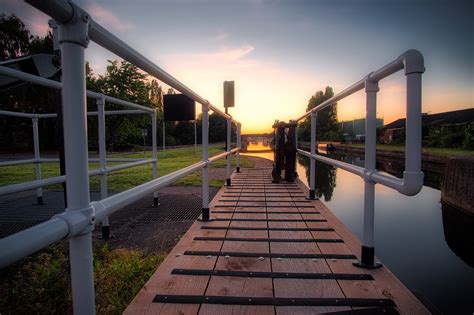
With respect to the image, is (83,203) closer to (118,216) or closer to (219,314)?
(219,314)

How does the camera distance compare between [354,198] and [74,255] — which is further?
[354,198]

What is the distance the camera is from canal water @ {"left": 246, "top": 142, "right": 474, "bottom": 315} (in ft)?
15.6

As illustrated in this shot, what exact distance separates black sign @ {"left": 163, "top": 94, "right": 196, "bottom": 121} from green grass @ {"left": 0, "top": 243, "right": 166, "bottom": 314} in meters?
1.61

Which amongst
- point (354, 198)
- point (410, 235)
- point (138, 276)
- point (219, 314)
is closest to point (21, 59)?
point (138, 276)

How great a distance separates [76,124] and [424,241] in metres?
8.10

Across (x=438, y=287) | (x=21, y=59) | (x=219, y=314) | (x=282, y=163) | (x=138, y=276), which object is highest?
(x=21, y=59)

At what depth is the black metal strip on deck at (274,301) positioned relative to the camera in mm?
1447

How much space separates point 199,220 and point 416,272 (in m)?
4.69

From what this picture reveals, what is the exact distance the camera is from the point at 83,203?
79cm

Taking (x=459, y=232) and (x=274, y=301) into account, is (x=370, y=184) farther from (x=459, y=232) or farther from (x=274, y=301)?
(x=459, y=232)

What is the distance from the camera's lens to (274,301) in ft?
4.82

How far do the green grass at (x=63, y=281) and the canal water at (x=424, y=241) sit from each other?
4.20 m

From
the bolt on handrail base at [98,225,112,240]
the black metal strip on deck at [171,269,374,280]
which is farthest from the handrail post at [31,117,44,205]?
the black metal strip on deck at [171,269,374,280]

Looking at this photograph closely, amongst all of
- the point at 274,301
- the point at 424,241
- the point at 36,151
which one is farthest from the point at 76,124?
the point at 424,241
